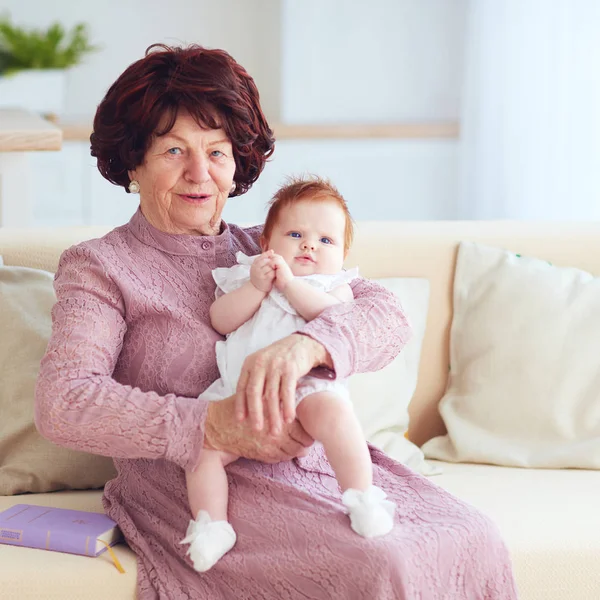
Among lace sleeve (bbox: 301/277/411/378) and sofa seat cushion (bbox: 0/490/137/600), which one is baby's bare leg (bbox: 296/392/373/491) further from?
sofa seat cushion (bbox: 0/490/137/600)

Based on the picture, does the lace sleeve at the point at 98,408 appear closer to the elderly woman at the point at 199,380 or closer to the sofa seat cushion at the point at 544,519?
the elderly woman at the point at 199,380

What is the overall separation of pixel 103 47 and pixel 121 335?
13.7ft

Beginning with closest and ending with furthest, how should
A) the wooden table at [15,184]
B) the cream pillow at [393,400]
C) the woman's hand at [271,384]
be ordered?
the woman's hand at [271,384], the cream pillow at [393,400], the wooden table at [15,184]

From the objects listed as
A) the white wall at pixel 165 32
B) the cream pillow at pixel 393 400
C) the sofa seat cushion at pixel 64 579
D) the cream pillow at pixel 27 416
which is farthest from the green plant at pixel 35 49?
the sofa seat cushion at pixel 64 579

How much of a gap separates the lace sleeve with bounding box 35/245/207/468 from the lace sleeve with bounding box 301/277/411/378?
0.23 m

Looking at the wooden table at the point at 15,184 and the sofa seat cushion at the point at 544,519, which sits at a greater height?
the wooden table at the point at 15,184

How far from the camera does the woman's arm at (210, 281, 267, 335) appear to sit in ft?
5.60

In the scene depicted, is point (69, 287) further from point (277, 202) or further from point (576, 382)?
point (576, 382)

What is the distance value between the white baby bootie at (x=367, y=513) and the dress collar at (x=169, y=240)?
0.56m

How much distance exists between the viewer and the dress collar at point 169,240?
182 cm

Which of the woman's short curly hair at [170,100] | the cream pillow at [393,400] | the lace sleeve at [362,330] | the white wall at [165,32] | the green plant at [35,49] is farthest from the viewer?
the white wall at [165,32]

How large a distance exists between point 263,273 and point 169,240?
224 mm

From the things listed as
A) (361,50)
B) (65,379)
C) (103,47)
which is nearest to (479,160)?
(361,50)

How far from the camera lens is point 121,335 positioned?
1709mm
